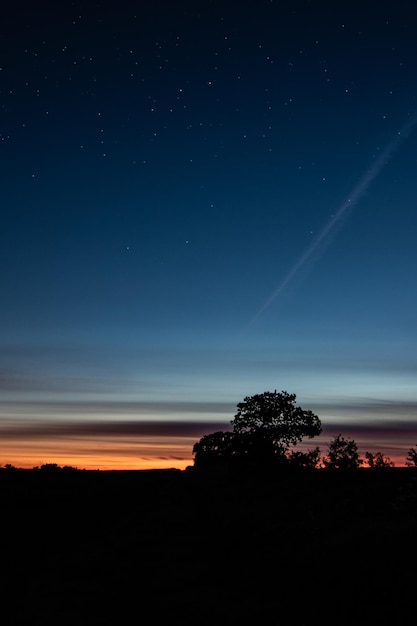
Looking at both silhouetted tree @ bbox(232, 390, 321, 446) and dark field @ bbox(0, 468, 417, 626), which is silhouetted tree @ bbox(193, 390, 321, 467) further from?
dark field @ bbox(0, 468, 417, 626)

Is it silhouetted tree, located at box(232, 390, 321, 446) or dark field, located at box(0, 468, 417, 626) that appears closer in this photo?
dark field, located at box(0, 468, 417, 626)

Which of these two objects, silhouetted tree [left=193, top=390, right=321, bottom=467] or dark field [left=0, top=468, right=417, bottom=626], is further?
silhouetted tree [left=193, top=390, right=321, bottom=467]

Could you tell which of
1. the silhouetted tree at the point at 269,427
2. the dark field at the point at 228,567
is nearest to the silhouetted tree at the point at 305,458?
the silhouetted tree at the point at 269,427

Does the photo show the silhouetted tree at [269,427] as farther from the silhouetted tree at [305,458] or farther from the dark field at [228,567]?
the dark field at [228,567]

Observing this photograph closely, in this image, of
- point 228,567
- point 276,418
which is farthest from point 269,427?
point 228,567

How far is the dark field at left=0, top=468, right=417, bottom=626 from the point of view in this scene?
1145 cm

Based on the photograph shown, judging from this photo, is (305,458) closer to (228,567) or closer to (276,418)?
(276,418)

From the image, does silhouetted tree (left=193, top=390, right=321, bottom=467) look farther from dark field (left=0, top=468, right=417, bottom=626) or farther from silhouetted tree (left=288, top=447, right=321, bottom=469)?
dark field (left=0, top=468, right=417, bottom=626)

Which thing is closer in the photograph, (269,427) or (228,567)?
(228,567)

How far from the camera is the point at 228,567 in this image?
627 inches

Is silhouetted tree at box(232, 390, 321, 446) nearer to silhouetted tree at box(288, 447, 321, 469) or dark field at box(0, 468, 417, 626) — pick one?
silhouetted tree at box(288, 447, 321, 469)

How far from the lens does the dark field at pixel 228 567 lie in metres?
11.4

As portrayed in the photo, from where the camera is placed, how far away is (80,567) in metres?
17.1

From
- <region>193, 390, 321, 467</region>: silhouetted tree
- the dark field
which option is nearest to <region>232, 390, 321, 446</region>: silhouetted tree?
<region>193, 390, 321, 467</region>: silhouetted tree
